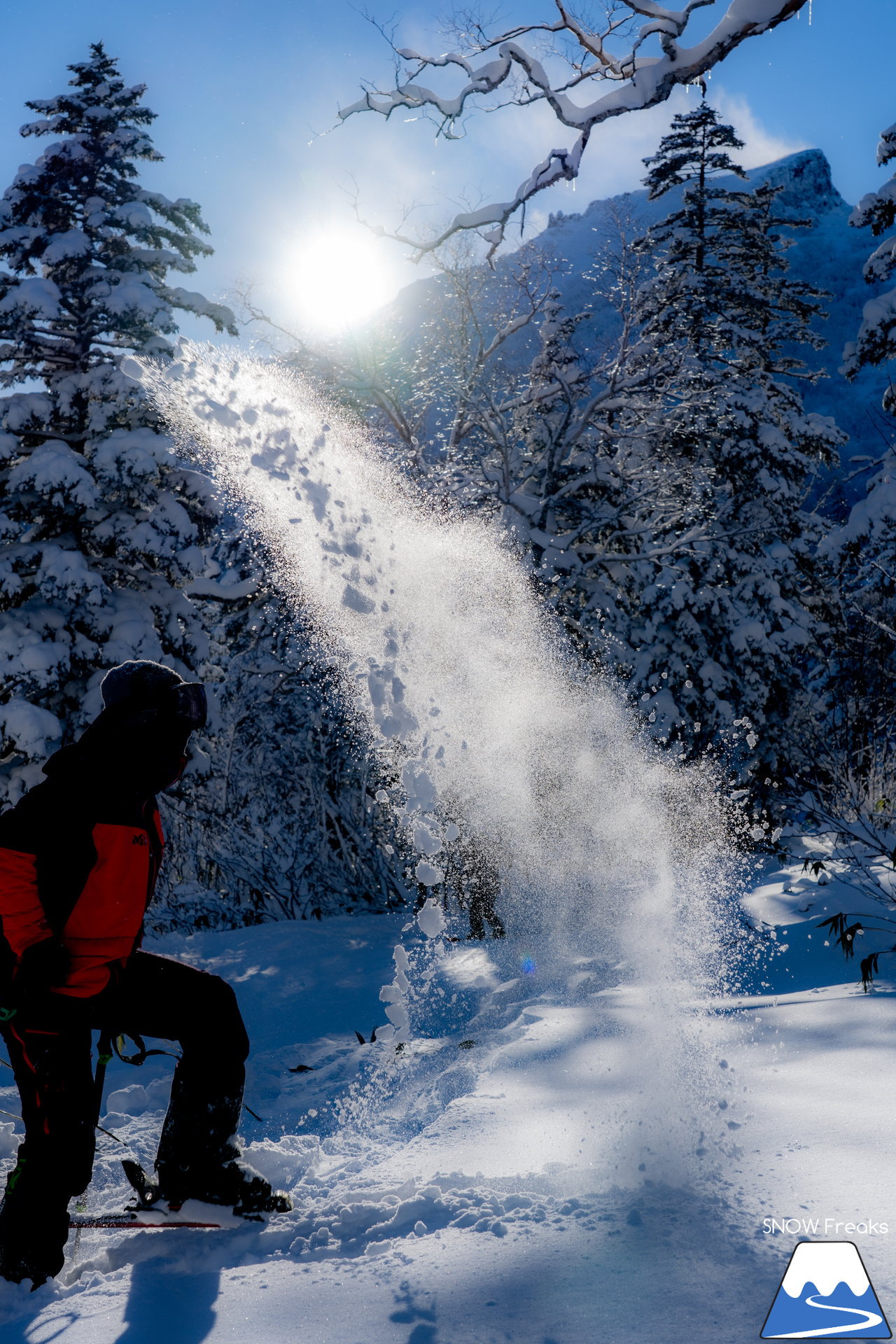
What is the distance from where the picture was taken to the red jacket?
2.41m

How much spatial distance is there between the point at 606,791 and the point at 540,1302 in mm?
6623

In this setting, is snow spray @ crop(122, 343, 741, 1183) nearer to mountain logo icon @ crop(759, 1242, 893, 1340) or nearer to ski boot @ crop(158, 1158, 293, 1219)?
mountain logo icon @ crop(759, 1242, 893, 1340)

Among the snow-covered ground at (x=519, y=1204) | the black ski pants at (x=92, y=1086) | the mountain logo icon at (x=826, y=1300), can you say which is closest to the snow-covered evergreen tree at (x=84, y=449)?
the snow-covered ground at (x=519, y=1204)

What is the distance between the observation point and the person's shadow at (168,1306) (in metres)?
2.04

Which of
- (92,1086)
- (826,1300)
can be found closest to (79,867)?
(92,1086)

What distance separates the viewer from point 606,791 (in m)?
8.44

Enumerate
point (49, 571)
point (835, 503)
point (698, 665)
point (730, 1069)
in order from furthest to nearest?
point (835, 503)
point (698, 665)
point (49, 571)
point (730, 1069)

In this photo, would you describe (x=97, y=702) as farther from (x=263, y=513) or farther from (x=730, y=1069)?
(x=730, y=1069)

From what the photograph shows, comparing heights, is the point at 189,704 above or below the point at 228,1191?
above

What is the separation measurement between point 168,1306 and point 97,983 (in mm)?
854

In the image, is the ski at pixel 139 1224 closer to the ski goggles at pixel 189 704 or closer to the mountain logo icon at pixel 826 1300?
the ski goggles at pixel 189 704

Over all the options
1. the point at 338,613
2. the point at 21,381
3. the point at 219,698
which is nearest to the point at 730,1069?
the point at 338,613

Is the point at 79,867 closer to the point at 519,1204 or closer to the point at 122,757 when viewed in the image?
the point at 122,757

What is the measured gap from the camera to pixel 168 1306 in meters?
2.17
